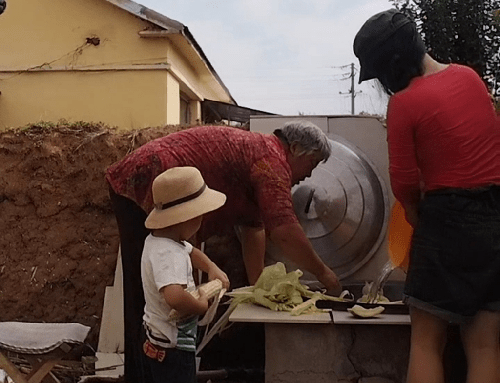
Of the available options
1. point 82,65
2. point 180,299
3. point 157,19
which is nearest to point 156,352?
point 180,299

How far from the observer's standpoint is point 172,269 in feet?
8.25

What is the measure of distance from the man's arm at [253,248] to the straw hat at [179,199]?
4.47 ft

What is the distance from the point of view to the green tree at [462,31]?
9.02m

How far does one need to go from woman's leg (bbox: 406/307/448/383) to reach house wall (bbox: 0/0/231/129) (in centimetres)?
943

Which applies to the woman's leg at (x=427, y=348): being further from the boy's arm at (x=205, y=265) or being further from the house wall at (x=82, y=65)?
the house wall at (x=82, y=65)

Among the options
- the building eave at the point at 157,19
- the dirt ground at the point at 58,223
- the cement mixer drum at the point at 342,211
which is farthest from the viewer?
the building eave at the point at 157,19

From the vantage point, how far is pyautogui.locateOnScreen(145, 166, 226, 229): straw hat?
2.59 meters

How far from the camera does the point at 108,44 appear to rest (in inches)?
472

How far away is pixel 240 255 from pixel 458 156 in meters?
2.62

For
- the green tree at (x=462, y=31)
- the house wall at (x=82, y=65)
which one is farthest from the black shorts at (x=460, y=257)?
the house wall at (x=82, y=65)

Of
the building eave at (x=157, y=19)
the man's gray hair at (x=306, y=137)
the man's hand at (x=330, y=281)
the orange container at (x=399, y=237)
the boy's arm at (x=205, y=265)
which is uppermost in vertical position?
the building eave at (x=157, y=19)

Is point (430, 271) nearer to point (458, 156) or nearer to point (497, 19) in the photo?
point (458, 156)

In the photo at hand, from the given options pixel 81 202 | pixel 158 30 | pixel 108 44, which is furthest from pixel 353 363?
pixel 108 44

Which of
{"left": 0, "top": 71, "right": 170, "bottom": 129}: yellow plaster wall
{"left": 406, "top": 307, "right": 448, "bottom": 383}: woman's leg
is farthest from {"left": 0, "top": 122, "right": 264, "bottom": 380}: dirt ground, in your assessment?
{"left": 0, "top": 71, "right": 170, "bottom": 129}: yellow plaster wall
